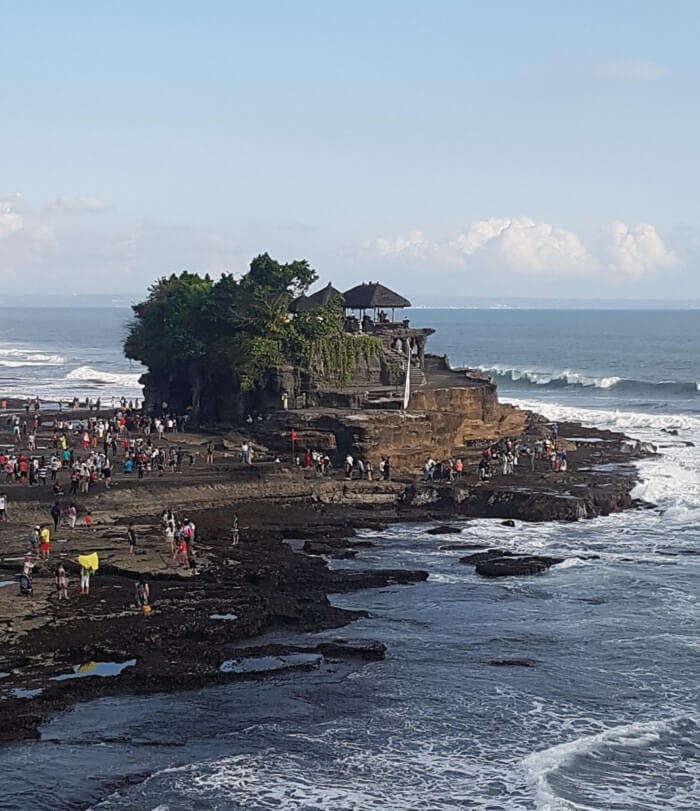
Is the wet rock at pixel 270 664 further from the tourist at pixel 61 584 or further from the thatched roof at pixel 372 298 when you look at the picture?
the thatched roof at pixel 372 298

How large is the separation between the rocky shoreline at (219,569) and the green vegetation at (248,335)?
4.79m

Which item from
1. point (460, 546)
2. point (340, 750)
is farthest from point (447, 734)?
point (460, 546)

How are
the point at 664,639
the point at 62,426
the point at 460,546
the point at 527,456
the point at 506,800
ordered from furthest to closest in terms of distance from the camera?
1. the point at 62,426
2. the point at 527,456
3. the point at 460,546
4. the point at 664,639
5. the point at 506,800

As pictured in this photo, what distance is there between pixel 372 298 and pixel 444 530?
21.1 meters

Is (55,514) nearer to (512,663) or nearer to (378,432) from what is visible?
(378,432)

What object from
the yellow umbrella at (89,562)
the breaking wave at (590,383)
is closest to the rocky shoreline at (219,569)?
the yellow umbrella at (89,562)

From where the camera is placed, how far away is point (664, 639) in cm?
2497

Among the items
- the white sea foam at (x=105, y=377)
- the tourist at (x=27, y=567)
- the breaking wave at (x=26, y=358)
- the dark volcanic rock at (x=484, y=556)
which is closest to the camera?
the tourist at (x=27, y=567)

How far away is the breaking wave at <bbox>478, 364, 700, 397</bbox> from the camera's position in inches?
3381

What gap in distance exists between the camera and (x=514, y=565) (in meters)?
30.8

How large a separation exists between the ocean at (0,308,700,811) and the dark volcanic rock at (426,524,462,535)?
1.56 m

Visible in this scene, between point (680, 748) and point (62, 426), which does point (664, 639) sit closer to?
point (680, 748)

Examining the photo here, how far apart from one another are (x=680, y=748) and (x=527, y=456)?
95.4 ft

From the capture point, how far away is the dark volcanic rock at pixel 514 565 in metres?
30.2
